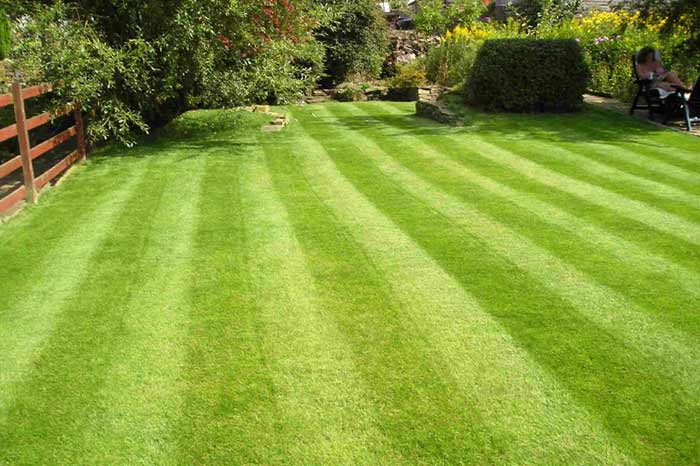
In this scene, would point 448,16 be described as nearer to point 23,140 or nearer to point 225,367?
point 23,140

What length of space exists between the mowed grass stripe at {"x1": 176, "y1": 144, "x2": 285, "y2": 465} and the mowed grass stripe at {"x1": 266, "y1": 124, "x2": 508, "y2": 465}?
0.55 metres

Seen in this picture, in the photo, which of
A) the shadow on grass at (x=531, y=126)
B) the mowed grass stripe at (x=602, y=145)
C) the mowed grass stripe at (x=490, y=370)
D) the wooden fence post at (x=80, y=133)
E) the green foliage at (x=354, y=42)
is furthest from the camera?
the green foliage at (x=354, y=42)

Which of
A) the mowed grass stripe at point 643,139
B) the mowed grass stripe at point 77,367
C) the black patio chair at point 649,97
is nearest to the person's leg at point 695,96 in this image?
the black patio chair at point 649,97

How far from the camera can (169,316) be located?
4527 mm

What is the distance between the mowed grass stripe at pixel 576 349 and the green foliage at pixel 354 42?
12954 mm

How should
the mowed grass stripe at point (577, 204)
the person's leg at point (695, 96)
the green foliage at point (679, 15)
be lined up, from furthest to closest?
the green foliage at point (679, 15), the person's leg at point (695, 96), the mowed grass stripe at point (577, 204)

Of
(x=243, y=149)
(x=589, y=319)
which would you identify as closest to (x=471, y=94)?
(x=243, y=149)

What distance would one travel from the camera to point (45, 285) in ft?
16.8

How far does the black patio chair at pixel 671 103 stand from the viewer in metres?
11.6

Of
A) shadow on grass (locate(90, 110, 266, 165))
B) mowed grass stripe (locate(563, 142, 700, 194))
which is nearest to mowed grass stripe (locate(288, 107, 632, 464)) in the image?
mowed grass stripe (locate(563, 142, 700, 194))

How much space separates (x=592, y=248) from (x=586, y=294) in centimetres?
106

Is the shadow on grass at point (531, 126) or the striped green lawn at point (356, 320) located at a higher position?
the shadow on grass at point (531, 126)

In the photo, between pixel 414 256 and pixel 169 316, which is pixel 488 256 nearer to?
pixel 414 256

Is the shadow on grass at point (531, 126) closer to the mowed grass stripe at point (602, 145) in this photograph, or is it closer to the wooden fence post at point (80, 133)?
the mowed grass stripe at point (602, 145)
